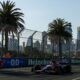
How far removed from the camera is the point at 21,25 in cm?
4534

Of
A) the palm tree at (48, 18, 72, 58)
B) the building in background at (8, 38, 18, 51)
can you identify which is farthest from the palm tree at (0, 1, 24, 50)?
the palm tree at (48, 18, 72, 58)

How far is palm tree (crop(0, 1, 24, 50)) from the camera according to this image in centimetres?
4316

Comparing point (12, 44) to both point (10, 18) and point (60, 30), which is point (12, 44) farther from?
point (60, 30)

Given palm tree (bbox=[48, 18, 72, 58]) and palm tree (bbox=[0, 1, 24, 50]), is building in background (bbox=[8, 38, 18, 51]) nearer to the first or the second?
palm tree (bbox=[0, 1, 24, 50])

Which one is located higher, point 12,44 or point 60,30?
point 60,30

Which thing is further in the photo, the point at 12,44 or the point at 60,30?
the point at 60,30

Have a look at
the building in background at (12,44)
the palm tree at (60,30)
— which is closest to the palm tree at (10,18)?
the building in background at (12,44)

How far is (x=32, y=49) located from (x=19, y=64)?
3674 millimetres

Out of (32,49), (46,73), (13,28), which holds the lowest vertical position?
(46,73)

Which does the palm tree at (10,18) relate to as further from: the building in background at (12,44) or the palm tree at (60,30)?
the palm tree at (60,30)

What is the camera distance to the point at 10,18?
146ft

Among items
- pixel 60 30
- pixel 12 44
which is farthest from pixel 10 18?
pixel 60 30

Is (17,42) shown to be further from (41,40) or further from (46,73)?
(46,73)

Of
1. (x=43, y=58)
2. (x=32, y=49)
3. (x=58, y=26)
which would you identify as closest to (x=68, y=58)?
(x=58, y=26)
